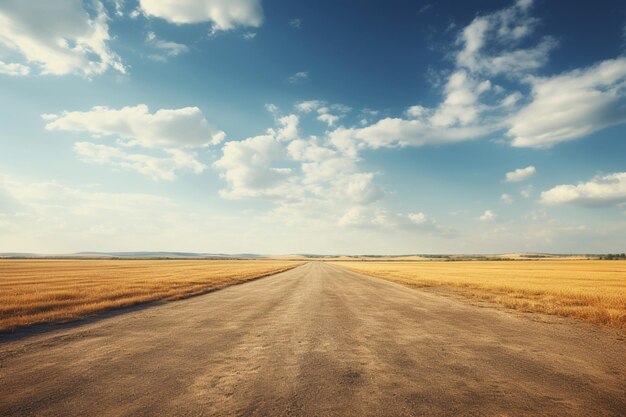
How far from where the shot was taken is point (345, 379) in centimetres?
613

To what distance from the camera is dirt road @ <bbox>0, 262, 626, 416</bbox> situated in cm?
501

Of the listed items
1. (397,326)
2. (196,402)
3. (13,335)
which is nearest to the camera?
(196,402)

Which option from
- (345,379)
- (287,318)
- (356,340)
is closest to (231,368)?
(345,379)

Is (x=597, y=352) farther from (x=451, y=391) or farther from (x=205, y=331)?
(x=205, y=331)

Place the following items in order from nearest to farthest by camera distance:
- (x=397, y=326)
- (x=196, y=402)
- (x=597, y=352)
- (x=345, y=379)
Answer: (x=196, y=402), (x=345, y=379), (x=597, y=352), (x=397, y=326)

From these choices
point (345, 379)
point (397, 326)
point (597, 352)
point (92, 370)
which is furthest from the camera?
point (397, 326)

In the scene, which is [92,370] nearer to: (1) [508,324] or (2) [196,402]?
(2) [196,402]

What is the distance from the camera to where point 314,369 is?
672cm

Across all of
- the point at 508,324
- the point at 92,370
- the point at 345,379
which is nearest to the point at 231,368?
the point at 345,379

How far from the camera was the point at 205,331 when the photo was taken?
1042 centimetres

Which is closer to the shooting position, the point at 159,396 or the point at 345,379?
the point at 159,396

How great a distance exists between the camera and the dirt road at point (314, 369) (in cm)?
501

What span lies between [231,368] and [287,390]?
171cm

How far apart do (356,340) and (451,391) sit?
3986mm
